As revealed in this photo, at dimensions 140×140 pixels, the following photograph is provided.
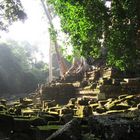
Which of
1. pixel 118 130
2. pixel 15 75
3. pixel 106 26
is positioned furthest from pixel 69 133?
pixel 15 75

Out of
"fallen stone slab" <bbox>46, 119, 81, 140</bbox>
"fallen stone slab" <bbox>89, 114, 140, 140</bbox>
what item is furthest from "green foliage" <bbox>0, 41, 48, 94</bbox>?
"fallen stone slab" <bbox>89, 114, 140, 140</bbox>

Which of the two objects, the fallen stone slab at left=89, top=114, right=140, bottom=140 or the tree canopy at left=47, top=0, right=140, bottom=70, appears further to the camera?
the tree canopy at left=47, top=0, right=140, bottom=70

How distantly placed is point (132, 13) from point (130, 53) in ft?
4.86

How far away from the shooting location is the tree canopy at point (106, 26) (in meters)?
10.9

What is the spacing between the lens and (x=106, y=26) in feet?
37.1

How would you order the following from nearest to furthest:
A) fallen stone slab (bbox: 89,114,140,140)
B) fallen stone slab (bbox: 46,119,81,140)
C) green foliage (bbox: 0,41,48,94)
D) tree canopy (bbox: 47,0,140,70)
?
fallen stone slab (bbox: 89,114,140,140) → fallen stone slab (bbox: 46,119,81,140) → tree canopy (bbox: 47,0,140,70) → green foliage (bbox: 0,41,48,94)

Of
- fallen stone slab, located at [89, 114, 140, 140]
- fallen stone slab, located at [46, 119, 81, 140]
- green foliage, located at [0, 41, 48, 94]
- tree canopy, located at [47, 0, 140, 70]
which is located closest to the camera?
fallen stone slab, located at [89, 114, 140, 140]

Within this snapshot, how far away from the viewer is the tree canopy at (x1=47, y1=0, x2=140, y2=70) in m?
10.9

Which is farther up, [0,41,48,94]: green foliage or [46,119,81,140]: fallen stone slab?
[0,41,48,94]: green foliage

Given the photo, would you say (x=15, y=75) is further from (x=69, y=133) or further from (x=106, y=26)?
(x=69, y=133)

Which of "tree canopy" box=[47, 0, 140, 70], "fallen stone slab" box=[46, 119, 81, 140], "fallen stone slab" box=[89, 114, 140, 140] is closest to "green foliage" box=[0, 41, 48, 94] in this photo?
"tree canopy" box=[47, 0, 140, 70]

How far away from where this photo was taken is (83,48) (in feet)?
39.8

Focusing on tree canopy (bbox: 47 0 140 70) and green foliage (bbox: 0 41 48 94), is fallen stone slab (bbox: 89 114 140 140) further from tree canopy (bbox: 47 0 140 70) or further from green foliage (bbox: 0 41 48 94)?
green foliage (bbox: 0 41 48 94)

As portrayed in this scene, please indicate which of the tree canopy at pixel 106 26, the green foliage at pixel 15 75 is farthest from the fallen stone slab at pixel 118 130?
the green foliage at pixel 15 75
